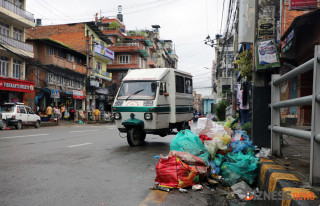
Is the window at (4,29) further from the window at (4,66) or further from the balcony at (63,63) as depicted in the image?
the balcony at (63,63)

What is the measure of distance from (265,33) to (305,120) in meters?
7.33

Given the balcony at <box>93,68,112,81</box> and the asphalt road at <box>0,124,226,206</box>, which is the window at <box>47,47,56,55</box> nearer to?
the balcony at <box>93,68,112,81</box>

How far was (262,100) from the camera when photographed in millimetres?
5488

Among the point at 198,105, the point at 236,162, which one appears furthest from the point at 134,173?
the point at 198,105

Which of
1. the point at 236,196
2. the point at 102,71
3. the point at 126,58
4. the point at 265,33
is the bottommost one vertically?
the point at 236,196

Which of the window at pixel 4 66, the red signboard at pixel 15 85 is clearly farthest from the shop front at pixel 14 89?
the window at pixel 4 66

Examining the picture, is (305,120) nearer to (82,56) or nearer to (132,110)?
(132,110)

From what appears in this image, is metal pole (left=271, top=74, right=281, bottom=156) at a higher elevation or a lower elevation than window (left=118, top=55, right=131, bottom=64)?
lower

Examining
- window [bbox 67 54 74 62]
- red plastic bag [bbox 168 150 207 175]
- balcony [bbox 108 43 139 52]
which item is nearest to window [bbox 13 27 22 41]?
window [bbox 67 54 74 62]

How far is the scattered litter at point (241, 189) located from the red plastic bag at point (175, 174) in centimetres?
59

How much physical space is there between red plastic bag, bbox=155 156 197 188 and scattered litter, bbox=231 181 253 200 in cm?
59

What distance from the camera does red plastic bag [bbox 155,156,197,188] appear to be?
4.11 m

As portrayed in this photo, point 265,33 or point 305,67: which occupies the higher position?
point 265,33

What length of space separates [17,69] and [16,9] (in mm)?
5756
